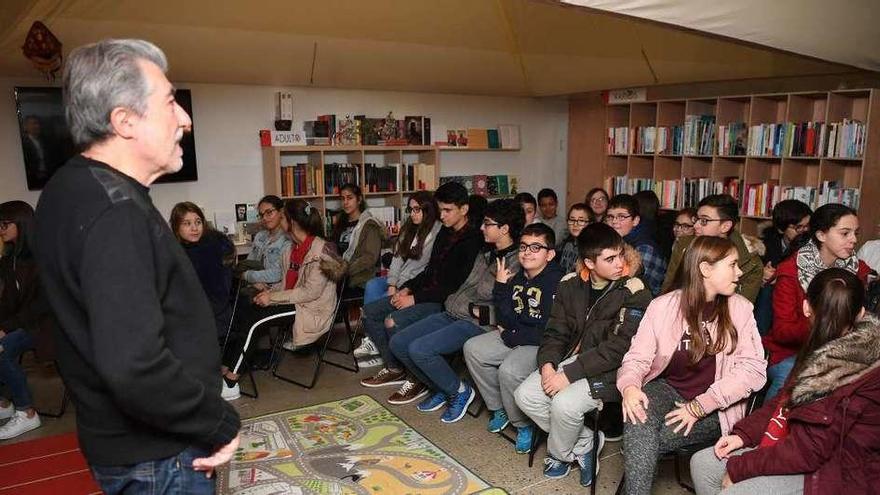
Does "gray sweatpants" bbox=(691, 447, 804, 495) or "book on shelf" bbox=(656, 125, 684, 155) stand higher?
"book on shelf" bbox=(656, 125, 684, 155)

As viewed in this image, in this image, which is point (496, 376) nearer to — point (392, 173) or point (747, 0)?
point (747, 0)

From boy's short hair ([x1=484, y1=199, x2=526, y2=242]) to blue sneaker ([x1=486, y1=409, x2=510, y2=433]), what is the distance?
104 centimetres

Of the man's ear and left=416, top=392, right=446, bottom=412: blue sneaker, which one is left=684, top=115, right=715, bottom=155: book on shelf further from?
the man's ear

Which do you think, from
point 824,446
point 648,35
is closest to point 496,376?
point 824,446

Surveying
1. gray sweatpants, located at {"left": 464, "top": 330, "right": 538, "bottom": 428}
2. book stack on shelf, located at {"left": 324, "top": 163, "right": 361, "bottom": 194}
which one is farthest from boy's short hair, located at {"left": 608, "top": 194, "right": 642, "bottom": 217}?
book stack on shelf, located at {"left": 324, "top": 163, "right": 361, "bottom": 194}

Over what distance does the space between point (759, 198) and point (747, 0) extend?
3.27 meters

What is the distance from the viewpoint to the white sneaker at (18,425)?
139 inches

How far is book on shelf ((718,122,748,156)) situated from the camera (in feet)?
18.8

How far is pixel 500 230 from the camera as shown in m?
3.70

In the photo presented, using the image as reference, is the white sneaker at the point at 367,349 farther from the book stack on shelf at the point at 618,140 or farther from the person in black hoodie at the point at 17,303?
the book stack on shelf at the point at 618,140

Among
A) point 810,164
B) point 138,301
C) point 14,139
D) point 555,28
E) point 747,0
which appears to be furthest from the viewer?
point 810,164

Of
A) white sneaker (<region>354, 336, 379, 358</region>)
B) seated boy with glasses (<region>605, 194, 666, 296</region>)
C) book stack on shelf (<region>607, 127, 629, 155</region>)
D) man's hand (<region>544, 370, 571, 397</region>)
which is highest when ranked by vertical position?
book stack on shelf (<region>607, 127, 629, 155</region>)

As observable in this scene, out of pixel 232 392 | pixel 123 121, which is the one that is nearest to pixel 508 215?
pixel 232 392

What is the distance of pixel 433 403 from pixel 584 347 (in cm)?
123
